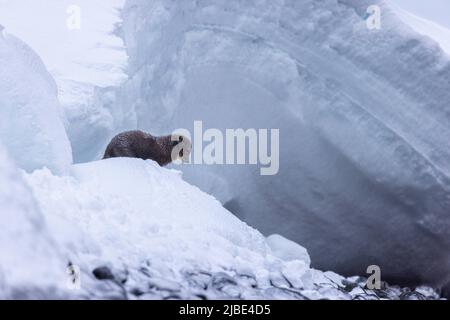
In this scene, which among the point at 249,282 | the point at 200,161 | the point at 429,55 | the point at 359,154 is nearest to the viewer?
the point at 249,282

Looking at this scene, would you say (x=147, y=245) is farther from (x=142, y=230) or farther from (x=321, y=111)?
(x=321, y=111)

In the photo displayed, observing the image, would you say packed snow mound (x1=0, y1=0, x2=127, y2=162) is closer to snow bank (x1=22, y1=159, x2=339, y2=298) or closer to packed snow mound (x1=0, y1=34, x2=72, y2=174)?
packed snow mound (x1=0, y1=34, x2=72, y2=174)

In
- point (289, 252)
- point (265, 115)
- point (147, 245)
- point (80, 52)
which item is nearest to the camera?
point (147, 245)

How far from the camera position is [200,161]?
416 cm

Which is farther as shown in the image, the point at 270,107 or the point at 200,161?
the point at 200,161

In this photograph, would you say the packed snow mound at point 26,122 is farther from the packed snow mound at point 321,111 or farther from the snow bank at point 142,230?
the packed snow mound at point 321,111

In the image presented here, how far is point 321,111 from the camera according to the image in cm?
366

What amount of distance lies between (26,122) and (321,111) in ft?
7.31

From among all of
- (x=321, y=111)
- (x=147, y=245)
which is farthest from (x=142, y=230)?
(x=321, y=111)

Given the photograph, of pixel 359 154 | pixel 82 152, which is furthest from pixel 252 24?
pixel 82 152

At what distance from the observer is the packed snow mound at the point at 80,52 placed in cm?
365

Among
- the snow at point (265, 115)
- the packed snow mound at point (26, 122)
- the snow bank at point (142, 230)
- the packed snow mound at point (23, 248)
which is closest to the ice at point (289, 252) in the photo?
the snow at point (265, 115)

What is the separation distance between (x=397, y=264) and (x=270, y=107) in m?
1.56
